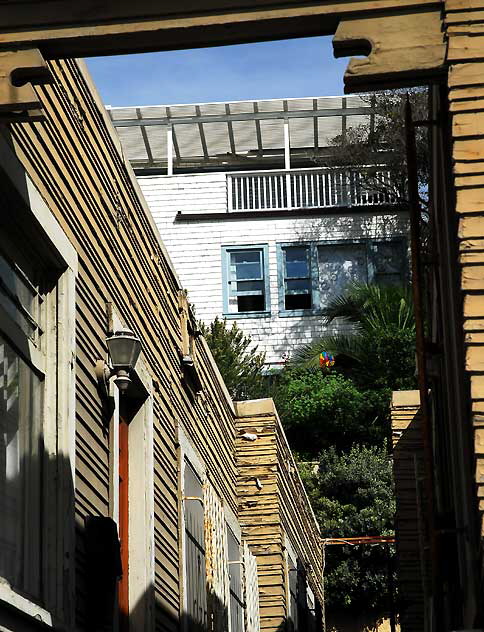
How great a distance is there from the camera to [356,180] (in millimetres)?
33000

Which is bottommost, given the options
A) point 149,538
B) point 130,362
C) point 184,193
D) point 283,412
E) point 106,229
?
point 149,538

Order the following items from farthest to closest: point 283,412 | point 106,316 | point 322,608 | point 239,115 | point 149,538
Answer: point 239,115, point 283,412, point 322,608, point 149,538, point 106,316

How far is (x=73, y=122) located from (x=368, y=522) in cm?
1906

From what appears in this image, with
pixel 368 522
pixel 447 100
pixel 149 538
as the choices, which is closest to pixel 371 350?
pixel 368 522

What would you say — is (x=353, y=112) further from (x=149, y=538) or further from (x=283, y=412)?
(x=149, y=538)

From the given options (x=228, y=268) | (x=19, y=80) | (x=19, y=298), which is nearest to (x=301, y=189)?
(x=228, y=268)

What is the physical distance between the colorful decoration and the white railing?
477 cm

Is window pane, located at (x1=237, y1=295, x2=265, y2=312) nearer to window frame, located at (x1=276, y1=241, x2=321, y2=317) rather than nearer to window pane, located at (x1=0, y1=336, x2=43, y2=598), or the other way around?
window frame, located at (x1=276, y1=241, x2=321, y2=317)

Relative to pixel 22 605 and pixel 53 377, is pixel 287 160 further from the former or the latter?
pixel 22 605

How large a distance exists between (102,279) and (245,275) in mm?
24574

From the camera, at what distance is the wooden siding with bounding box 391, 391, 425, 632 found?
1631 cm

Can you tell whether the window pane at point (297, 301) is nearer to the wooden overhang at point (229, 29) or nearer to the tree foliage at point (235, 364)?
the tree foliage at point (235, 364)

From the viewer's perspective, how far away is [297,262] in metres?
33.1

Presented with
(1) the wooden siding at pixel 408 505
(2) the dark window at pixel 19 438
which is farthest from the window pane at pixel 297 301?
(2) the dark window at pixel 19 438
